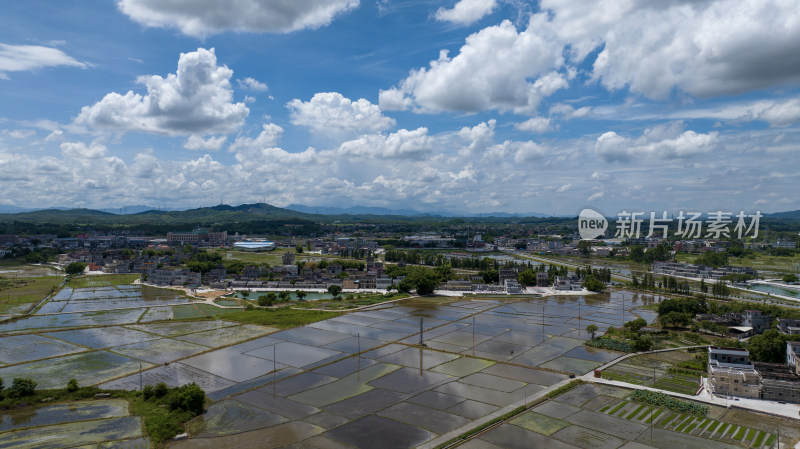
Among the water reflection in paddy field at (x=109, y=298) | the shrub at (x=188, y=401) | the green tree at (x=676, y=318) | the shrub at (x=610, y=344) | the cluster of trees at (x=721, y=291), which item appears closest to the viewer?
the shrub at (x=188, y=401)

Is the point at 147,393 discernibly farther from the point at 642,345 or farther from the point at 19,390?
the point at 642,345

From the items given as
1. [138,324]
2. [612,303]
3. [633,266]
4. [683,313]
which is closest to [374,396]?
[138,324]

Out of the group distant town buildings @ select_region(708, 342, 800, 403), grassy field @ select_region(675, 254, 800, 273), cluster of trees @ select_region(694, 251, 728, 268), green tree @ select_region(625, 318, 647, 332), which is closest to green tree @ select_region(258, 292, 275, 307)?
green tree @ select_region(625, 318, 647, 332)

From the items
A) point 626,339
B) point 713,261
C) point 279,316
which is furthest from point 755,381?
point 713,261

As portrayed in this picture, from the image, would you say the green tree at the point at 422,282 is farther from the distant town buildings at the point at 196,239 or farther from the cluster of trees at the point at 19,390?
the distant town buildings at the point at 196,239

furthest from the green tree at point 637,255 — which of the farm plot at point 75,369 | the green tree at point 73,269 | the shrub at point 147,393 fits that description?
the green tree at point 73,269

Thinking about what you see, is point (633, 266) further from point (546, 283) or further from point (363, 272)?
point (363, 272)
